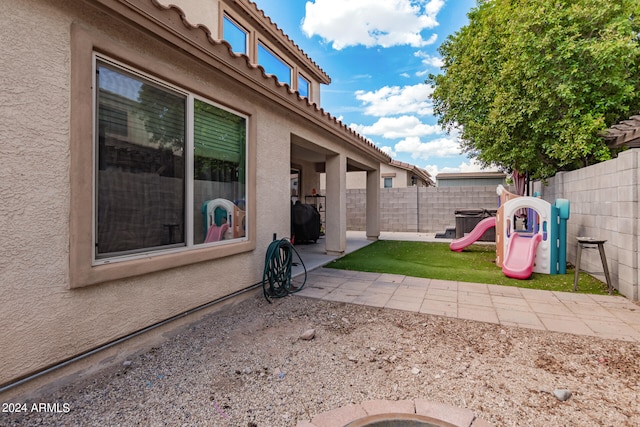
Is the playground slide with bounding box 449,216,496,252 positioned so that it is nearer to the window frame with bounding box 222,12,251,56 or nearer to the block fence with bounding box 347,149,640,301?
the block fence with bounding box 347,149,640,301

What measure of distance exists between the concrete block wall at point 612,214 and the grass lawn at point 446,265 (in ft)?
1.33

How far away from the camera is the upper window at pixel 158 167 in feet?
8.70

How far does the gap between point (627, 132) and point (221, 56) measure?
6847mm

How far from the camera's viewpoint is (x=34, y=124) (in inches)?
84.7

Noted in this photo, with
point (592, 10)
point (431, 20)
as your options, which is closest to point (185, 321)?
point (592, 10)

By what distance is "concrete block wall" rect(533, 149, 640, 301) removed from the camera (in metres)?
4.37

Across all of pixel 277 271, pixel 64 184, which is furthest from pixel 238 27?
pixel 64 184

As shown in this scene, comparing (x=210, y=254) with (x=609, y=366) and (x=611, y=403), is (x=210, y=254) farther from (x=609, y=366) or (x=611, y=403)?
(x=609, y=366)

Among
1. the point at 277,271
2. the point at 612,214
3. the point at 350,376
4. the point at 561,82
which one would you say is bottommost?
the point at 350,376

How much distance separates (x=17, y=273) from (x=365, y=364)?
282 cm

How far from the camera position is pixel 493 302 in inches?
174

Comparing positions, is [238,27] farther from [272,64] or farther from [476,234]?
[476,234]

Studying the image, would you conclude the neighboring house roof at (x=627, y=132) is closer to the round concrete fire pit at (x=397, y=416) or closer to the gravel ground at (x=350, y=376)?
the gravel ground at (x=350, y=376)

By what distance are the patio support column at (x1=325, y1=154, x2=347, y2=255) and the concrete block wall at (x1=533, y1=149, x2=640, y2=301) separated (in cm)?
512
